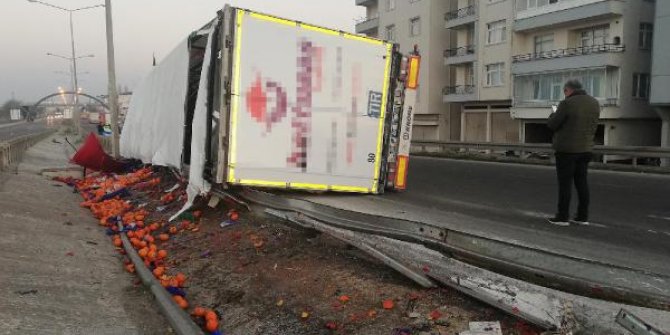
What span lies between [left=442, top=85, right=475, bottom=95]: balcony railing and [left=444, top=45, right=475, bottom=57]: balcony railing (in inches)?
97.6

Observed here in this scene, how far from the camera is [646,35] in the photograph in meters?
31.1

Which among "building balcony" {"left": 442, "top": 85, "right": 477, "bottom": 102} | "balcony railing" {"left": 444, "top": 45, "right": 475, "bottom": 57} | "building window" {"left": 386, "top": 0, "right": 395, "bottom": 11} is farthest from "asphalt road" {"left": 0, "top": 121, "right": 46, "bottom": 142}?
"balcony railing" {"left": 444, "top": 45, "right": 475, "bottom": 57}

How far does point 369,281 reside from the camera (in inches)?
176

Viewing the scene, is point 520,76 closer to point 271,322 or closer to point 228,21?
point 228,21

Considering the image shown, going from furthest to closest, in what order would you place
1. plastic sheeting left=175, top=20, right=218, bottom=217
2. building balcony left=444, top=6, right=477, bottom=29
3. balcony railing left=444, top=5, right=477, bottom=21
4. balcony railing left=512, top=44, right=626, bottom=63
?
balcony railing left=444, top=5, right=477, bottom=21, building balcony left=444, top=6, right=477, bottom=29, balcony railing left=512, top=44, right=626, bottom=63, plastic sheeting left=175, top=20, right=218, bottom=217

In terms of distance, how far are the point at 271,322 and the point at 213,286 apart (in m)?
1.35

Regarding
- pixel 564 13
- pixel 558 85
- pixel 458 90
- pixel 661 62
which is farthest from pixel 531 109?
pixel 458 90

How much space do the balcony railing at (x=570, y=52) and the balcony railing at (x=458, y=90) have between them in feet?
15.7

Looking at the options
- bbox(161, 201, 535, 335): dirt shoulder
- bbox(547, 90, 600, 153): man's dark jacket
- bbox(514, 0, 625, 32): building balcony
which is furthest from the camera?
bbox(514, 0, 625, 32): building balcony

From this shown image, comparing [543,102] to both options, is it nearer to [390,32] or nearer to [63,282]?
[390,32]

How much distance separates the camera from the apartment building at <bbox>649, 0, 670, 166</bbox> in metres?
27.9

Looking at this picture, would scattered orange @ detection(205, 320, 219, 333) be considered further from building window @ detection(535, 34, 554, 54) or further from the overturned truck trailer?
building window @ detection(535, 34, 554, 54)

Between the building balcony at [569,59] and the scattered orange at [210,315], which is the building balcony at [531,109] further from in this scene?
the scattered orange at [210,315]

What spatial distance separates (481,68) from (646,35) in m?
10.9
